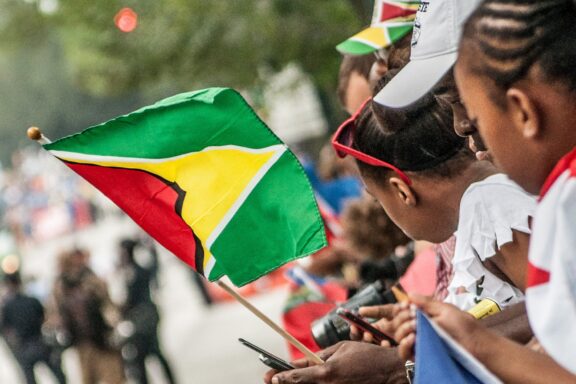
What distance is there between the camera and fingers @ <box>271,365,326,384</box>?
2.70m

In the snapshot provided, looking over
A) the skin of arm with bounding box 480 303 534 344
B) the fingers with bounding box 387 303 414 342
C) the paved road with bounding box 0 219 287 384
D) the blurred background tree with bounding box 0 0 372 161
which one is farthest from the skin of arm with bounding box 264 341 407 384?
the blurred background tree with bounding box 0 0 372 161

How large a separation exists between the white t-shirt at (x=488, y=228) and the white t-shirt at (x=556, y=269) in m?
0.53

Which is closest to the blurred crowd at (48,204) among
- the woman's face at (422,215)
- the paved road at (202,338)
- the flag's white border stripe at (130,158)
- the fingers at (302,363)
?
the paved road at (202,338)

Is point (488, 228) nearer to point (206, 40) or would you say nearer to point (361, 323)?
point (361, 323)

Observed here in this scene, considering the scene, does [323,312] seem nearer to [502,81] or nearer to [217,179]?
[217,179]

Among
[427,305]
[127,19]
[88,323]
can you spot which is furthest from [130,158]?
[127,19]

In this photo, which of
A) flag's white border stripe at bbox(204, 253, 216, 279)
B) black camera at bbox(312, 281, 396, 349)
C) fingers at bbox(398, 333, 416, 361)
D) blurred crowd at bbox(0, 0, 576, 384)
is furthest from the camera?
black camera at bbox(312, 281, 396, 349)

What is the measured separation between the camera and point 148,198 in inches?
130

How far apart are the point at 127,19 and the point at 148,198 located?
1104cm

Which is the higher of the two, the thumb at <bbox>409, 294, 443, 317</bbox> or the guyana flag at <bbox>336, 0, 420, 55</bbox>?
the thumb at <bbox>409, 294, 443, 317</bbox>

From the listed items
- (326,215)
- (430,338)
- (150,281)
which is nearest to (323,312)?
(430,338)

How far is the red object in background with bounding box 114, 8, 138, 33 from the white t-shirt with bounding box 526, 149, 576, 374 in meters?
12.5

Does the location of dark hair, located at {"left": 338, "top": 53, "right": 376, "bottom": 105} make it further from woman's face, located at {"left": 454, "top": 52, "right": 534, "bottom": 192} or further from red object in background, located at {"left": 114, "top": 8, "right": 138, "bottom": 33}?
red object in background, located at {"left": 114, "top": 8, "right": 138, "bottom": 33}

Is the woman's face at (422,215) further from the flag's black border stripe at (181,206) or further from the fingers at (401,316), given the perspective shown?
the fingers at (401,316)
